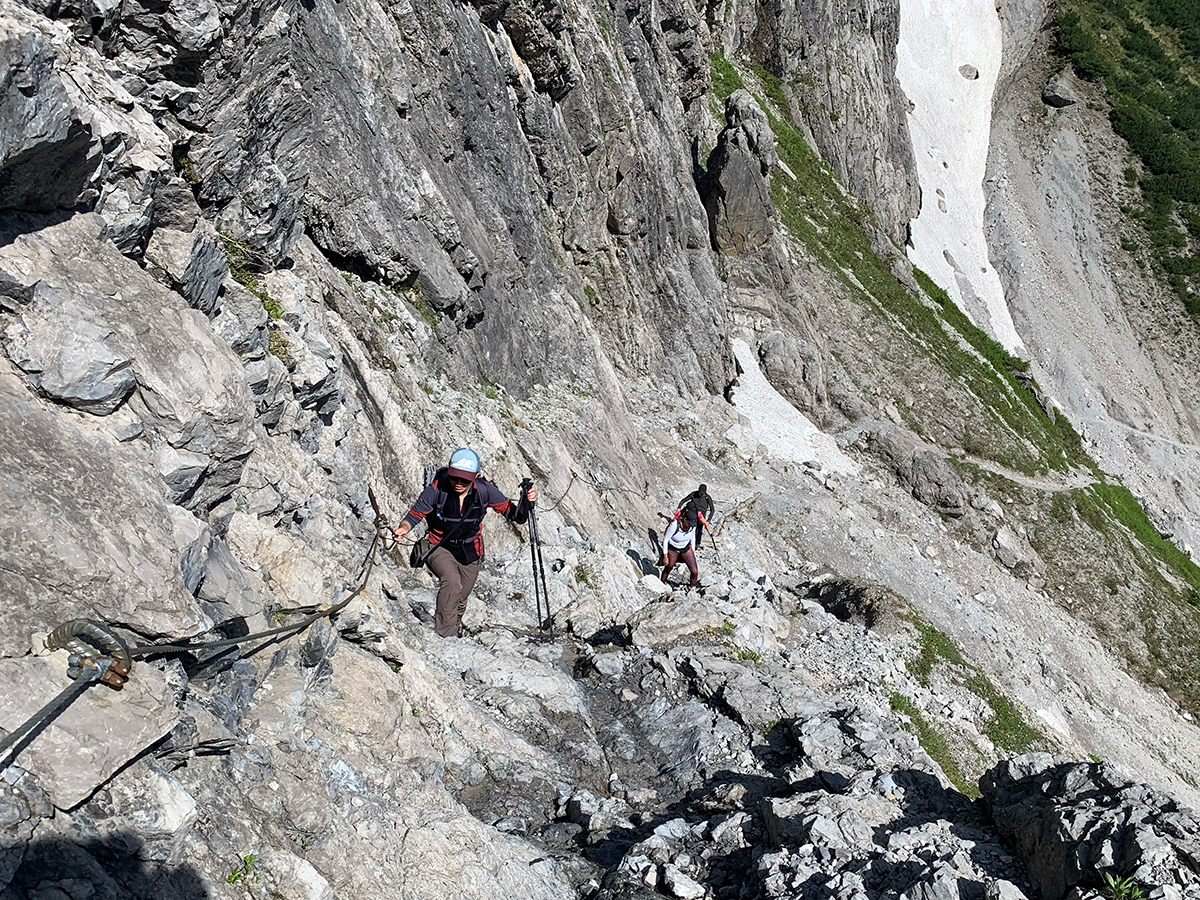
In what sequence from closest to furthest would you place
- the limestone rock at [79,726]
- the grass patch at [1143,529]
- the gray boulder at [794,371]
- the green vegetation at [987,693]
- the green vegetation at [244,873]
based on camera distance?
1. the limestone rock at [79,726]
2. the green vegetation at [244,873]
3. the green vegetation at [987,693]
4. the gray boulder at [794,371]
5. the grass patch at [1143,529]

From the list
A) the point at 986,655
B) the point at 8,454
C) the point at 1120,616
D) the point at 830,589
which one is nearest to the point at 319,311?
the point at 8,454

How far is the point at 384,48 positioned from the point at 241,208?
10348 mm

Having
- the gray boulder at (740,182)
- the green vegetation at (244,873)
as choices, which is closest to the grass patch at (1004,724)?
the green vegetation at (244,873)

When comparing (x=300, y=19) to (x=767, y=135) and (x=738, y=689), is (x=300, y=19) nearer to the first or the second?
(x=738, y=689)

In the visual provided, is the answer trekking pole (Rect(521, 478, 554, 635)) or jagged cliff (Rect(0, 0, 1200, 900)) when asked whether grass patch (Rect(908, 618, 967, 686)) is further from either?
trekking pole (Rect(521, 478, 554, 635))

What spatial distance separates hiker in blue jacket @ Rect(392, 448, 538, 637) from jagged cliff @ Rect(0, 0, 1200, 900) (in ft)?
1.46

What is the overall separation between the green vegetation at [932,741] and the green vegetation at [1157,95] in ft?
223

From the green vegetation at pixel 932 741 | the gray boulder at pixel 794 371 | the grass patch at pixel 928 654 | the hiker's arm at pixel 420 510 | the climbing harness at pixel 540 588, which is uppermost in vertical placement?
the green vegetation at pixel 932 741

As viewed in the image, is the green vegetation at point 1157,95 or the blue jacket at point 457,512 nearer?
the blue jacket at point 457,512

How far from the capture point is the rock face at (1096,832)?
545 cm

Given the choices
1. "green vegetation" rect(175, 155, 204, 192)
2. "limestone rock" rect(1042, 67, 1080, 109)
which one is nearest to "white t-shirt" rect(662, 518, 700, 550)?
"green vegetation" rect(175, 155, 204, 192)

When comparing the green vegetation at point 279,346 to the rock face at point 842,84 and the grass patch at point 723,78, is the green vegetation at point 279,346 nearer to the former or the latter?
the grass patch at point 723,78

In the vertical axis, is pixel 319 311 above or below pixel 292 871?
below

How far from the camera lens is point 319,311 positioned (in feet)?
41.1
